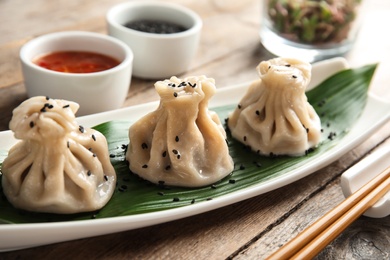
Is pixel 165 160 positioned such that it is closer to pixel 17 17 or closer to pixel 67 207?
pixel 67 207

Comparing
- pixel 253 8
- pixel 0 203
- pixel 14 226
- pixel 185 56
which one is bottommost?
pixel 253 8

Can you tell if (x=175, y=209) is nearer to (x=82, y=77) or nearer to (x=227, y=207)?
(x=227, y=207)

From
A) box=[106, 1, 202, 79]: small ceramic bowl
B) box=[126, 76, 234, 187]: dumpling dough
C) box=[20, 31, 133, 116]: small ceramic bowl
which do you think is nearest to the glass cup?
box=[106, 1, 202, 79]: small ceramic bowl

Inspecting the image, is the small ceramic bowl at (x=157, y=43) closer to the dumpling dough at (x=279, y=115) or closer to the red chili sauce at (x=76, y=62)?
the red chili sauce at (x=76, y=62)

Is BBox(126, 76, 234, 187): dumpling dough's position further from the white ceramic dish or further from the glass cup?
the glass cup

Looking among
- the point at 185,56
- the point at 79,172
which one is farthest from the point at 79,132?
the point at 185,56
